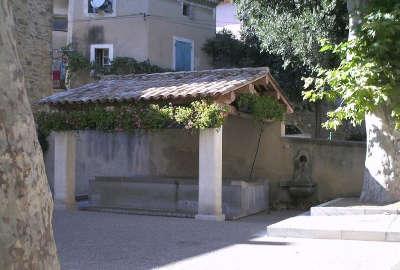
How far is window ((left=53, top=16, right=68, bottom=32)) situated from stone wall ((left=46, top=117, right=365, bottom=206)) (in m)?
11.3

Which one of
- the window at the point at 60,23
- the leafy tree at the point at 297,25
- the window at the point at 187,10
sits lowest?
the leafy tree at the point at 297,25

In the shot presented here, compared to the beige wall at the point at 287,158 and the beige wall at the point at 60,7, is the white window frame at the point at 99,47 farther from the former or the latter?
the beige wall at the point at 287,158

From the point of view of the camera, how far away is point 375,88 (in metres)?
11.5

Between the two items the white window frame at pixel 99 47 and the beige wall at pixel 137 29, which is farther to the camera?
the white window frame at pixel 99 47

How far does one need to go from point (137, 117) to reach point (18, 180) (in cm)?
1064

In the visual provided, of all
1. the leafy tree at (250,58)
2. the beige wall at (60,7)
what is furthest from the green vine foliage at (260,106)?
the beige wall at (60,7)

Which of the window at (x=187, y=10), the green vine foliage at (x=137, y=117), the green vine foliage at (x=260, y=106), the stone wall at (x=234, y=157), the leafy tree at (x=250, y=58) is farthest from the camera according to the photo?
the window at (x=187, y=10)

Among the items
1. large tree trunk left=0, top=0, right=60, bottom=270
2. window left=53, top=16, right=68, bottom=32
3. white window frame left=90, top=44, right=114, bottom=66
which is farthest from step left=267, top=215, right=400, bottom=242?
window left=53, top=16, right=68, bottom=32

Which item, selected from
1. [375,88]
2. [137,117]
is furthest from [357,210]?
[137,117]

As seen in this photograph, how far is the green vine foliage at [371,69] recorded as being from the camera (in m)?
11.4

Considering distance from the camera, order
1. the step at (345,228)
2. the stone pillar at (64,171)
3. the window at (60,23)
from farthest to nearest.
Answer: the window at (60,23) < the stone pillar at (64,171) < the step at (345,228)

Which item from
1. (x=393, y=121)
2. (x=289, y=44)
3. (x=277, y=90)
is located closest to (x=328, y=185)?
(x=277, y=90)

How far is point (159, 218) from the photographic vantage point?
1358cm

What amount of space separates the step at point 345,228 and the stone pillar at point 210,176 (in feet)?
7.48
